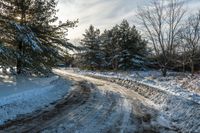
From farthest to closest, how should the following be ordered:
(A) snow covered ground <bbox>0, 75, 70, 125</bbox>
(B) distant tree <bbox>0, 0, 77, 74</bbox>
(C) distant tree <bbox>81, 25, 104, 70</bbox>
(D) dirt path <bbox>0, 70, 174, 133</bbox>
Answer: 1. (C) distant tree <bbox>81, 25, 104, 70</bbox>
2. (B) distant tree <bbox>0, 0, 77, 74</bbox>
3. (A) snow covered ground <bbox>0, 75, 70, 125</bbox>
4. (D) dirt path <bbox>0, 70, 174, 133</bbox>

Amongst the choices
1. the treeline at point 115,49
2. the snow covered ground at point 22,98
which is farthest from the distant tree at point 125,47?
the snow covered ground at point 22,98

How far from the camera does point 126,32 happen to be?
47938 millimetres

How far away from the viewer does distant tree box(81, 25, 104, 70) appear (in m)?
50.7

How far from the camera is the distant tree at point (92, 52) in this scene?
166 feet

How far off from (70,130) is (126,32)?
4014 cm

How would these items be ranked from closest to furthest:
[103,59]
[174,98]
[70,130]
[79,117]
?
[70,130] < [79,117] < [174,98] < [103,59]

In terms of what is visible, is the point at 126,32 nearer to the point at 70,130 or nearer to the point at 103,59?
the point at 103,59

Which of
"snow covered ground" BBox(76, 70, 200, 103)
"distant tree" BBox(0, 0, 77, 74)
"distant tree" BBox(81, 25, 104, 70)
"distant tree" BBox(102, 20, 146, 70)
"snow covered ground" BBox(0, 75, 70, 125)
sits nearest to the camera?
"snow covered ground" BBox(0, 75, 70, 125)

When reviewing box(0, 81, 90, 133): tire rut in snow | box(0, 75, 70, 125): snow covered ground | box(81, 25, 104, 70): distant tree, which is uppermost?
box(81, 25, 104, 70): distant tree

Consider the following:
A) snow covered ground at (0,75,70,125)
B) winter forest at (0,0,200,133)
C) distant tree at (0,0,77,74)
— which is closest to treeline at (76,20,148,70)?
winter forest at (0,0,200,133)

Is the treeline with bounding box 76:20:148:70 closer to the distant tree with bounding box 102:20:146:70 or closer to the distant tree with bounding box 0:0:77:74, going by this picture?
the distant tree with bounding box 102:20:146:70

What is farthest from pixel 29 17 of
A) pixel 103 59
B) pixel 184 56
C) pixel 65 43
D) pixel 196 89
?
pixel 103 59

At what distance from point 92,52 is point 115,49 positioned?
4.14 metres

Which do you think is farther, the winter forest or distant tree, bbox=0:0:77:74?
distant tree, bbox=0:0:77:74
